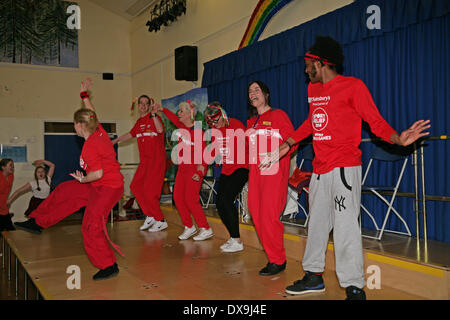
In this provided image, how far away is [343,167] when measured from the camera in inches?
106

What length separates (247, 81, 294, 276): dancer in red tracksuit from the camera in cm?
356

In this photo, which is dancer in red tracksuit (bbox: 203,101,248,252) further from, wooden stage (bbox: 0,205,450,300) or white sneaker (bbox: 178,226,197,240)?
white sneaker (bbox: 178,226,197,240)

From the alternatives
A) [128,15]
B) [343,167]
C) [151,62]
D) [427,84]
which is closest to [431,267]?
[343,167]

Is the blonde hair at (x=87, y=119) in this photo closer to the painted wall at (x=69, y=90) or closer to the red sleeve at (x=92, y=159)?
the red sleeve at (x=92, y=159)

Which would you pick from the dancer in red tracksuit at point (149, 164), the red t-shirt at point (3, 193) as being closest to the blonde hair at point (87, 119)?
the dancer in red tracksuit at point (149, 164)

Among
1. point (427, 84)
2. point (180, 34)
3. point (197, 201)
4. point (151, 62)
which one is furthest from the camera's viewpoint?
point (151, 62)

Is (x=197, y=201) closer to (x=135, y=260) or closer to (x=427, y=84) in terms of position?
(x=135, y=260)

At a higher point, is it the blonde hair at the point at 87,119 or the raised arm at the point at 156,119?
the raised arm at the point at 156,119

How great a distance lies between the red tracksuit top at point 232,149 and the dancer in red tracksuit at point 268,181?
602 millimetres

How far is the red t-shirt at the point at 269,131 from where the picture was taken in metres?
3.61

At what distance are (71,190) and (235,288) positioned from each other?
195 centimetres

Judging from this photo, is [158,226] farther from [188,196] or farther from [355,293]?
[355,293]

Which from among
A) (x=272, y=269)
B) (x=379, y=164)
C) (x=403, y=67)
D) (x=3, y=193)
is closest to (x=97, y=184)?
(x=272, y=269)

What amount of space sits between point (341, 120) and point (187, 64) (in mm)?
5500
